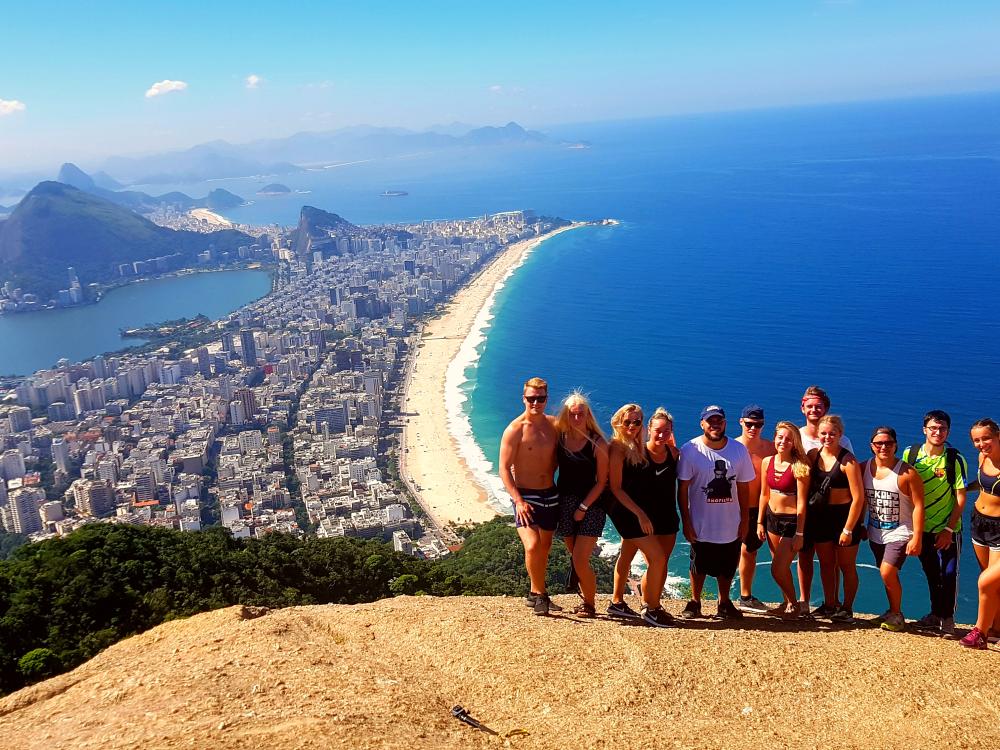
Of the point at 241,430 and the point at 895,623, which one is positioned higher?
the point at 895,623

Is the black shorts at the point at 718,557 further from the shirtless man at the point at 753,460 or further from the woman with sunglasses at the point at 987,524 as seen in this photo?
the woman with sunglasses at the point at 987,524

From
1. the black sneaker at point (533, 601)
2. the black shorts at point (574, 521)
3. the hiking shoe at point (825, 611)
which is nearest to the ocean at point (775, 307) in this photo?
the hiking shoe at point (825, 611)

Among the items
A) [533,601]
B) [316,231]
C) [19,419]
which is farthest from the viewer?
[316,231]

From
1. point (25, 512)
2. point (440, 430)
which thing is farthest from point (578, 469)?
point (25, 512)

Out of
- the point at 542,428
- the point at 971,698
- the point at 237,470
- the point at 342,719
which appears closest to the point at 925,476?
the point at 971,698

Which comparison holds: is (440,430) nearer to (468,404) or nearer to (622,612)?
(468,404)

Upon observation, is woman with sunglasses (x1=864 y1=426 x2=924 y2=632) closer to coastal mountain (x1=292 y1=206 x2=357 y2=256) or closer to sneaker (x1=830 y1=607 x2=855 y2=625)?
sneaker (x1=830 y1=607 x2=855 y2=625)

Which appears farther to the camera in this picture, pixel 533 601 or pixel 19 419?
pixel 19 419
